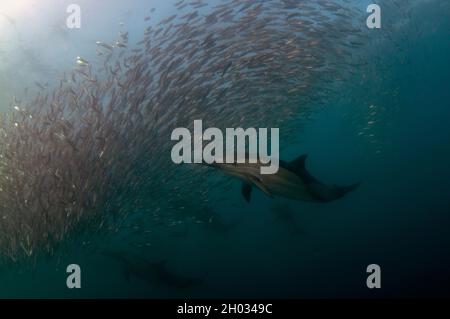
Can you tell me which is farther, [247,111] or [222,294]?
[222,294]

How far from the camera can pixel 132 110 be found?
7.73m

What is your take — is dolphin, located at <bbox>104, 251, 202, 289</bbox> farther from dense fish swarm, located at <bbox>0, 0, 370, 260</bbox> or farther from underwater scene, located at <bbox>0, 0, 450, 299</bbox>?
dense fish swarm, located at <bbox>0, 0, 370, 260</bbox>

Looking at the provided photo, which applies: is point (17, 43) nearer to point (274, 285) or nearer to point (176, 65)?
point (176, 65)

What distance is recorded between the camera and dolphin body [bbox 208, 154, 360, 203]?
3689mm

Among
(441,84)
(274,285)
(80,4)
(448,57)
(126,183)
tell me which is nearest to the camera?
(126,183)

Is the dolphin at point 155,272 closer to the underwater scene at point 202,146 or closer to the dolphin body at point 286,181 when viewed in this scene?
the underwater scene at point 202,146

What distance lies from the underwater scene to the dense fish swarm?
1.5 inches

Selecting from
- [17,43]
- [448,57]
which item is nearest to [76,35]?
[17,43]

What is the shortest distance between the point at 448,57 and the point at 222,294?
36.5 m

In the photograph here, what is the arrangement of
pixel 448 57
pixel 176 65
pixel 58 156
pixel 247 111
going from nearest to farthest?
pixel 58 156 → pixel 176 65 → pixel 247 111 → pixel 448 57

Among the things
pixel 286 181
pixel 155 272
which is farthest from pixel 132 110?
pixel 155 272

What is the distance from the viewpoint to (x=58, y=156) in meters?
7.19

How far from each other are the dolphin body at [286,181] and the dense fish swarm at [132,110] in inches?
146
